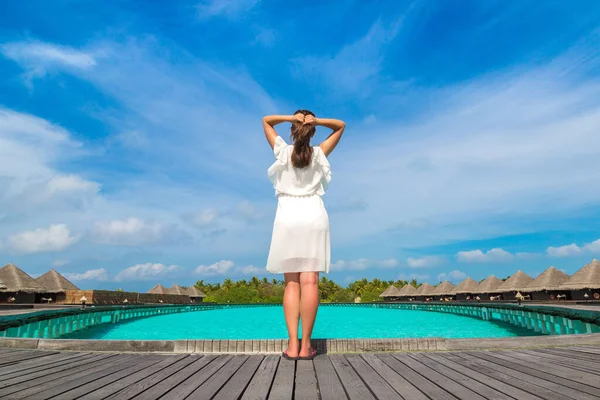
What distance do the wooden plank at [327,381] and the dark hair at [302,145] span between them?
1.59m

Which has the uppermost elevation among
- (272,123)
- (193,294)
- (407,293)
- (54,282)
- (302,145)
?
(272,123)

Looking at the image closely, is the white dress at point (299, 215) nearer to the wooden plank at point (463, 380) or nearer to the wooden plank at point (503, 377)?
the wooden plank at point (463, 380)

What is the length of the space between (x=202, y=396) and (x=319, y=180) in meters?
1.94

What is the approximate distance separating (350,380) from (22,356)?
9.09 feet

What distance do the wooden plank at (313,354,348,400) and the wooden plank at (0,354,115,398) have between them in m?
1.62

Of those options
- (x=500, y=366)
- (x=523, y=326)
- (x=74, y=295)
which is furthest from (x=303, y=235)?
(x=74, y=295)

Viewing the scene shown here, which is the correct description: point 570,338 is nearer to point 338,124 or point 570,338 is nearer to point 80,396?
point 338,124

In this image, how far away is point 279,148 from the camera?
341cm

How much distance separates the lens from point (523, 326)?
19.2m

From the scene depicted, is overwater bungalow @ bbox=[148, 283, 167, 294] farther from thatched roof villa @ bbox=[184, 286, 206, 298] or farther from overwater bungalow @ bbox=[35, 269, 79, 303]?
overwater bungalow @ bbox=[35, 269, 79, 303]

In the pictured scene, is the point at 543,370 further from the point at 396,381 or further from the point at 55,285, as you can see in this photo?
the point at 55,285

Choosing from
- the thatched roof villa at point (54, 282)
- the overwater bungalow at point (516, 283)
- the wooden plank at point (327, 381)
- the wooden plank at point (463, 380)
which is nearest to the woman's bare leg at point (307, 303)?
the wooden plank at point (327, 381)

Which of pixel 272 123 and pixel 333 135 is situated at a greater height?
pixel 272 123

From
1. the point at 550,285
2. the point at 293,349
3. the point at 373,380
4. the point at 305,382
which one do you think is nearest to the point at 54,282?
the point at 293,349
